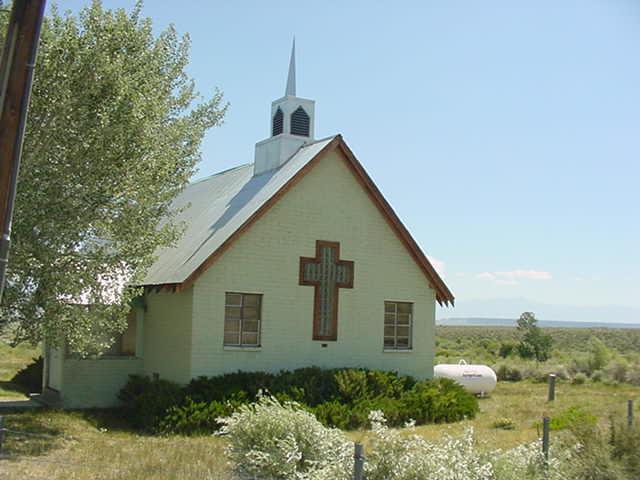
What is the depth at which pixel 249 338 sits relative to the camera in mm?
20250

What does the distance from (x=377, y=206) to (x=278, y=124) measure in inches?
170

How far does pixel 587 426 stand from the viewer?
1172 centimetres

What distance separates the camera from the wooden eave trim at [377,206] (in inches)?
753

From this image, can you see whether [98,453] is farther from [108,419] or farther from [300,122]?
[300,122]

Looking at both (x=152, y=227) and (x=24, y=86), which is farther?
(x=152, y=227)

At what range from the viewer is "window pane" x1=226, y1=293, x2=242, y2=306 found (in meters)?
19.9

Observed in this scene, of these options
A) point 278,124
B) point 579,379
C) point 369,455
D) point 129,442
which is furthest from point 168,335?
point 579,379

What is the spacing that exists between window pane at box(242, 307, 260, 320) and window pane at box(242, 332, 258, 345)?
40 centimetres

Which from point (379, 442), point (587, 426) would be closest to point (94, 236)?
point (379, 442)

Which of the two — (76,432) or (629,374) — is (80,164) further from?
(629,374)

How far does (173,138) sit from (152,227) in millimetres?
2038

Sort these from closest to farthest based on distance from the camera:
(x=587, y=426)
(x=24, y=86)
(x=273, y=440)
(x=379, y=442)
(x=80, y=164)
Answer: (x=24, y=86) → (x=379, y=442) → (x=273, y=440) → (x=587, y=426) → (x=80, y=164)

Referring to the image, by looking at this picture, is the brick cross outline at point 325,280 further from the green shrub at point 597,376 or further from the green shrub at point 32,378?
the green shrub at point 597,376

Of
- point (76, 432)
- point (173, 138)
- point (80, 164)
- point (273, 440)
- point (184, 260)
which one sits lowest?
point (76, 432)
